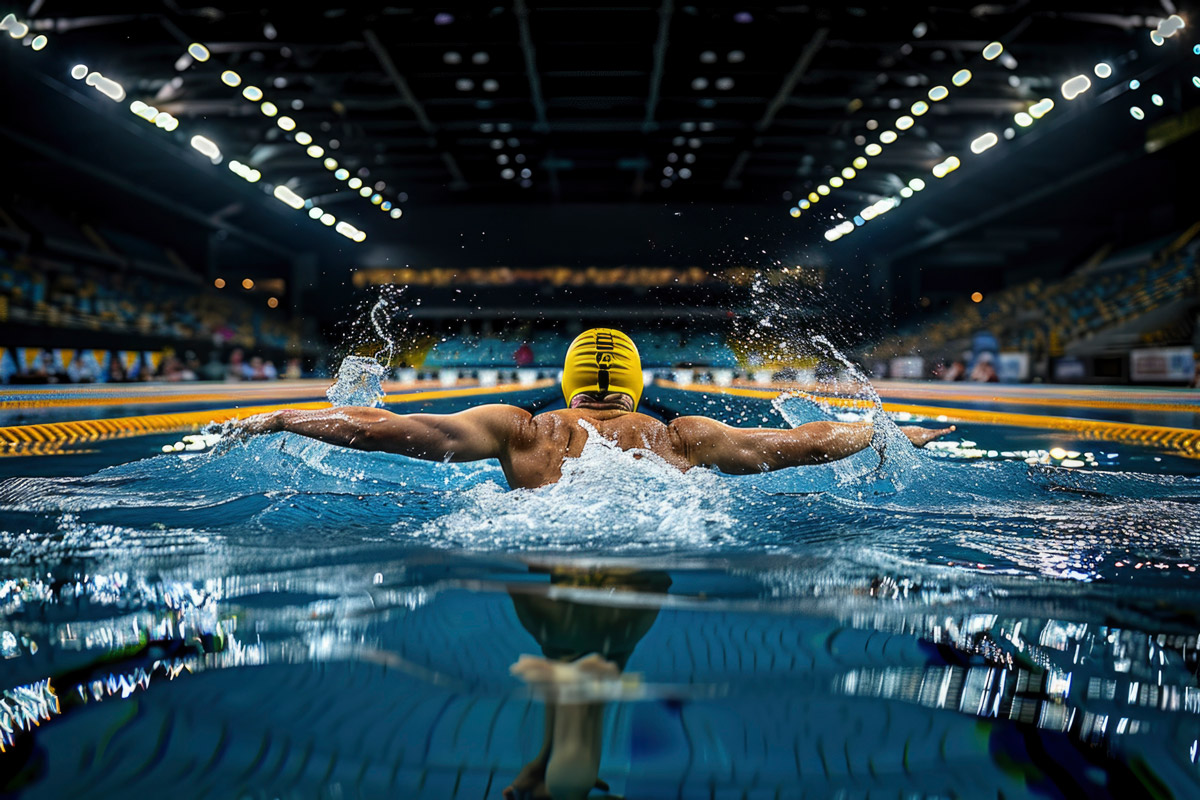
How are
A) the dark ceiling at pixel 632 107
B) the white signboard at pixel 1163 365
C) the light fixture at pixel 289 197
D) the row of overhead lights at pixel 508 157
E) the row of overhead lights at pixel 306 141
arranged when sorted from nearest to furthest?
the dark ceiling at pixel 632 107
the white signboard at pixel 1163 365
the row of overhead lights at pixel 306 141
the row of overhead lights at pixel 508 157
the light fixture at pixel 289 197

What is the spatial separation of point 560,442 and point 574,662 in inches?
40.7

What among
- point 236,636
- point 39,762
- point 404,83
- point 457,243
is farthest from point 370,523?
point 457,243

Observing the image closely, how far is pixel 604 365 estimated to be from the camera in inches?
92.3

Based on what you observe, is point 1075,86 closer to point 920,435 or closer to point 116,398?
point 920,435

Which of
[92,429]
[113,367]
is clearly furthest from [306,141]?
[92,429]

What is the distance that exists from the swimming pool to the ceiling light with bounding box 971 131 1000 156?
493 inches

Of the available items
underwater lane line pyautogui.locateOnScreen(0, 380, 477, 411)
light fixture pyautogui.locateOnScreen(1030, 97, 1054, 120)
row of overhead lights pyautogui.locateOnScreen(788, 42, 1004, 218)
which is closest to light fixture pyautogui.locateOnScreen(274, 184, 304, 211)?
underwater lane line pyautogui.locateOnScreen(0, 380, 477, 411)

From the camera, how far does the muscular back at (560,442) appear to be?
6.74 ft

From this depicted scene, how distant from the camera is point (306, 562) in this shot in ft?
4.96

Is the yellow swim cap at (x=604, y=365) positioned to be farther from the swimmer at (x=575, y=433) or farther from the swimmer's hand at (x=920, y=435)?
the swimmer's hand at (x=920, y=435)

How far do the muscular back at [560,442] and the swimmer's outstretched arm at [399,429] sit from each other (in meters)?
0.11

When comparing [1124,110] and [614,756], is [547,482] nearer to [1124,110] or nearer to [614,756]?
[614,756]

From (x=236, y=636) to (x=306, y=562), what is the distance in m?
0.36

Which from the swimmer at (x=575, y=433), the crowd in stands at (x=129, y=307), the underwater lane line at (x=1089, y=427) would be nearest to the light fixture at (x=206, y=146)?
the crowd in stands at (x=129, y=307)
